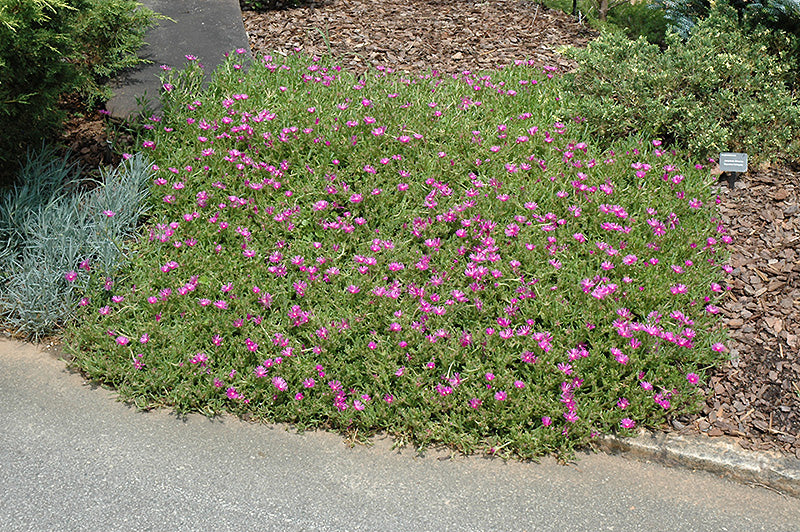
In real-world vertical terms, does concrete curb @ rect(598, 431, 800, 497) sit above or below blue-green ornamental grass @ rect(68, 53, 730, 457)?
below

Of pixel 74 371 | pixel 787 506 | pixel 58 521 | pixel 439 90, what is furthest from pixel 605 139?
pixel 58 521

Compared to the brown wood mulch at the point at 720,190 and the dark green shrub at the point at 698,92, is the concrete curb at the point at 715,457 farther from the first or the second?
the dark green shrub at the point at 698,92

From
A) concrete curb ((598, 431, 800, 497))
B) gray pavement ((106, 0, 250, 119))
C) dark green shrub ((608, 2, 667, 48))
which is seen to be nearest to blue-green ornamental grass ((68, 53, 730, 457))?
concrete curb ((598, 431, 800, 497))

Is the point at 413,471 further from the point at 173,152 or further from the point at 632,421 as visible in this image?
the point at 173,152

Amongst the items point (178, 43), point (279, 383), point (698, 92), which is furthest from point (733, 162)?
point (178, 43)

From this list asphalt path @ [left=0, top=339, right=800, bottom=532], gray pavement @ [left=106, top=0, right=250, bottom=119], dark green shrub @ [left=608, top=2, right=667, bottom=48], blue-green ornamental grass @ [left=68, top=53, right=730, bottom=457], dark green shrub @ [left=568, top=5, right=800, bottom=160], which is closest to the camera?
asphalt path @ [left=0, top=339, right=800, bottom=532]

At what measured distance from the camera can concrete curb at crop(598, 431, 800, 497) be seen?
10.3 feet

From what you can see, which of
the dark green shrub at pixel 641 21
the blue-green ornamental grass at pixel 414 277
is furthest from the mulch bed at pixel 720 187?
the dark green shrub at pixel 641 21

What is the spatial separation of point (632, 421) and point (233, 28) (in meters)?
4.93

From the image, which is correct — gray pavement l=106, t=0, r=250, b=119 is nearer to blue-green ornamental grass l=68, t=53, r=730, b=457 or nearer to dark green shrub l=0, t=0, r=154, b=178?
dark green shrub l=0, t=0, r=154, b=178

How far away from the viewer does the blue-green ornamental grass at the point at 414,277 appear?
342 cm

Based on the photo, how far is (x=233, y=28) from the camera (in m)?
6.44

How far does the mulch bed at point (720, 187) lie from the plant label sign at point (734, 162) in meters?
0.18

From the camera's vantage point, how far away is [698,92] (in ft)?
17.0
